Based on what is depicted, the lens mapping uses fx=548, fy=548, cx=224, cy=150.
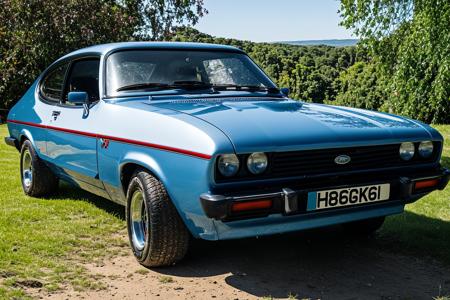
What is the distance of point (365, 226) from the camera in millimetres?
4781

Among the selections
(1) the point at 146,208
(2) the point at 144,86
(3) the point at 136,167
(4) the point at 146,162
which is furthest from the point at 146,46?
(1) the point at 146,208

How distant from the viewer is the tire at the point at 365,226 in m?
4.73

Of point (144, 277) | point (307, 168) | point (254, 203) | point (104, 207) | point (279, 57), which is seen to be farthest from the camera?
point (279, 57)

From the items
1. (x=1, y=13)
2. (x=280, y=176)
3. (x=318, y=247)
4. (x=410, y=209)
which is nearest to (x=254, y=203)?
(x=280, y=176)

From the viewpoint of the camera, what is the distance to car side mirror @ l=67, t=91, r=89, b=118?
458 cm

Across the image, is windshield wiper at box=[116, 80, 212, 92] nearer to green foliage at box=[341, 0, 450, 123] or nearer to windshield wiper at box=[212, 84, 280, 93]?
windshield wiper at box=[212, 84, 280, 93]

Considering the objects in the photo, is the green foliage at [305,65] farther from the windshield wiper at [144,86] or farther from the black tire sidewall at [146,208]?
the black tire sidewall at [146,208]

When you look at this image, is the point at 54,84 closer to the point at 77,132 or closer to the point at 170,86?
the point at 77,132

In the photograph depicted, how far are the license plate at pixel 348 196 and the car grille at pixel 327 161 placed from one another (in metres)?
0.14

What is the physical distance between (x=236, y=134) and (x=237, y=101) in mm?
1059

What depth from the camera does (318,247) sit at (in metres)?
4.48

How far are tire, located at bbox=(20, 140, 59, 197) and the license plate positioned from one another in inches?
136

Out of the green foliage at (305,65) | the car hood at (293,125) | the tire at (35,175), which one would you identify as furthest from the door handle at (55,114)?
→ the green foliage at (305,65)

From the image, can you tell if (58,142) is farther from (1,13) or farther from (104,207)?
(1,13)
